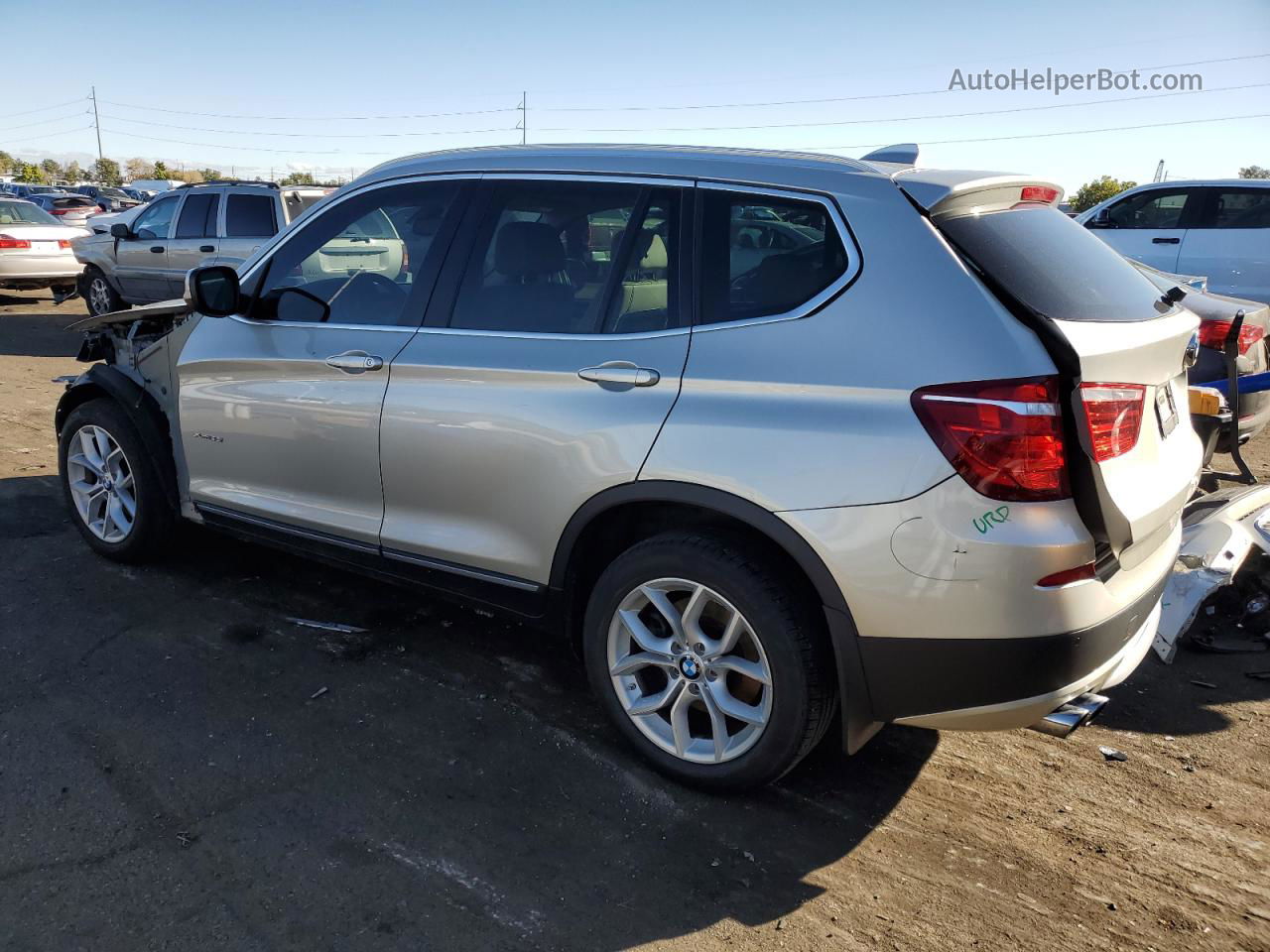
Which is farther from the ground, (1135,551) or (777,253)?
(777,253)

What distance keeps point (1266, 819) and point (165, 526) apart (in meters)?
4.53

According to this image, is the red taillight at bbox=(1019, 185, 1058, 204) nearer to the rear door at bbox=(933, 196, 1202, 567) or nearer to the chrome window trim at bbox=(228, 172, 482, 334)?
the rear door at bbox=(933, 196, 1202, 567)

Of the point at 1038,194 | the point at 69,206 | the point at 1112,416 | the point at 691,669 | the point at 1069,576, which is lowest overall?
the point at 69,206

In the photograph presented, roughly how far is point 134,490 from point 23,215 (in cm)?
1320

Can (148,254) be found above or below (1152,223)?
below

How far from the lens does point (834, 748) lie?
337 centimetres

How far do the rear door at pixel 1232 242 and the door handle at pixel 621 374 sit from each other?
8.96 meters

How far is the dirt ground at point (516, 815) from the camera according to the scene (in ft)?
8.25

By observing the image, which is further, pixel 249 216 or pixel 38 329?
pixel 38 329

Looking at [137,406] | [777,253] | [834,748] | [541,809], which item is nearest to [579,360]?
[777,253]

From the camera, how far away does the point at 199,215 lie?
1203 cm

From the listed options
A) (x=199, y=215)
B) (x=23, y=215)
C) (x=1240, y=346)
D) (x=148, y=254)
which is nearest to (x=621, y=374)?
(x=1240, y=346)

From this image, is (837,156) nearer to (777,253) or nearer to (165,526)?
(777,253)

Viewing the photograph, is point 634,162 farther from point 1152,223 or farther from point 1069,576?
point 1152,223
